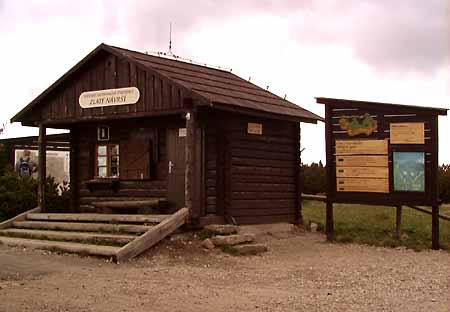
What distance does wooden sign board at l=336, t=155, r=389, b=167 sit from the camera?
15.7 metres

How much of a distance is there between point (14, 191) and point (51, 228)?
3.51 metres

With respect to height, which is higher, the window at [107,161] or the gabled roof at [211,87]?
the gabled roof at [211,87]

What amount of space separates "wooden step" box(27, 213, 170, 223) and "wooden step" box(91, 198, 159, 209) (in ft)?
2.62

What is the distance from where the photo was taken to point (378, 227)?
58.9ft

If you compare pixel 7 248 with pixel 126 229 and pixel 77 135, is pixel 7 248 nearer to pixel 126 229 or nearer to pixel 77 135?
pixel 126 229

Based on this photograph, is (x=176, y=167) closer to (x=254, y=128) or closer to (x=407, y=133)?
(x=254, y=128)

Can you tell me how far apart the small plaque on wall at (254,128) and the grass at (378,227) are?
326 cm

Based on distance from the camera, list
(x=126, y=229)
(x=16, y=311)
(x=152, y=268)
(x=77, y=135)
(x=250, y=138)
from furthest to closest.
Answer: (x=77, y=135), (x=250, y=138), (x=126, y=229), (x=152, y=268), (x=16, y=311)

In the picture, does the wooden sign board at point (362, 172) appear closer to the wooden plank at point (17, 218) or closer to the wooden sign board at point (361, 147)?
the wooden sign board at point (361, 147)

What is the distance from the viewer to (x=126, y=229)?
47.3ft

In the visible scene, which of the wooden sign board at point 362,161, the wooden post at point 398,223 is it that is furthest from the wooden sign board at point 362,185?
the wooden post at point 398,223

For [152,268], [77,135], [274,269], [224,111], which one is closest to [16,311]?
[152,268]

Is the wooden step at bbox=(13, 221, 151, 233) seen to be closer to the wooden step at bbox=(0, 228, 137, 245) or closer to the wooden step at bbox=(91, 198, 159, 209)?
the wooden step at bbox=(0, 228, 137, 245)

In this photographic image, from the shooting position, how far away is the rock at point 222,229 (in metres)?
14.9
